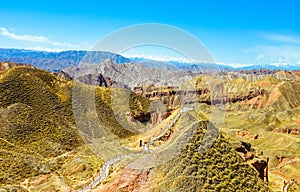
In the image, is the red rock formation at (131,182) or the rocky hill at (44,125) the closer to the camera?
the red rock formation at (131,182)

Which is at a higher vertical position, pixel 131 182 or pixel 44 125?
pixel 131 182

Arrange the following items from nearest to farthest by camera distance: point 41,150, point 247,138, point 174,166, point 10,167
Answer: point 174,166
point 10,167
point 41,150
point 247,138

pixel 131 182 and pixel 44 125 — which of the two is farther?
pixel 44 125

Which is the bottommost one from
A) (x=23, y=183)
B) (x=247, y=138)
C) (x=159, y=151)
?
(x=247, y=138)

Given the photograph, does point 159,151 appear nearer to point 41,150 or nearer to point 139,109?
point 41,150

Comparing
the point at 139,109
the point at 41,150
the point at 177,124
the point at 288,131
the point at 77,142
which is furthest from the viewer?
the point at 288,131

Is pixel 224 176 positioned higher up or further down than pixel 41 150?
higher up

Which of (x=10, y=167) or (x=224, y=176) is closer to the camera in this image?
(x=224, y=176)

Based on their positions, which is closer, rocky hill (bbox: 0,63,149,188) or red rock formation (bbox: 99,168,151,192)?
red rock formation (bbox: 99,168,151,192)

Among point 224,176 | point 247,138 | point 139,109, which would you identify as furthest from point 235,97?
point 224,176
